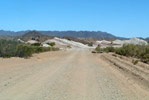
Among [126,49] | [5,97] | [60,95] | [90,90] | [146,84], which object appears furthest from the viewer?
[126,49]

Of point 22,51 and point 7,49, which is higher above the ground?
point 7,49

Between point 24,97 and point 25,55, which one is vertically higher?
point 24,97

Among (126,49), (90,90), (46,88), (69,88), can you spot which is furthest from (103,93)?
(126,49)

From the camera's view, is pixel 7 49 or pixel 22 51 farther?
pixel 22 51

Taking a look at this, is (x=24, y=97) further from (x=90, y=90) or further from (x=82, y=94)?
(x=90, y=90)

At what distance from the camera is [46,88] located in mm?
12516

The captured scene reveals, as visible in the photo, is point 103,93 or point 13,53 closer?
point 103,93

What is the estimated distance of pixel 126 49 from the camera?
5562cm

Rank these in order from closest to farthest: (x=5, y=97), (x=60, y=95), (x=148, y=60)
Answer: (x=5, y=97)
(x=60, y=95)
(x=148, y=60)

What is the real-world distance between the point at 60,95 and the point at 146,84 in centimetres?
597

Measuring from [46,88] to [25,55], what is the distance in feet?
94.2

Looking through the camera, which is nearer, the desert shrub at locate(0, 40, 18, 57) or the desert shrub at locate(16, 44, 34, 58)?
the desert shrub at locate(0, 40, 18, 57)

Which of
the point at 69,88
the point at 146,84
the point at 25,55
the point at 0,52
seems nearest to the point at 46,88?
the point at 69,88

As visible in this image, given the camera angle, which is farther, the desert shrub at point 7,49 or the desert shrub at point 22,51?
the desert shrub at point 22,51
